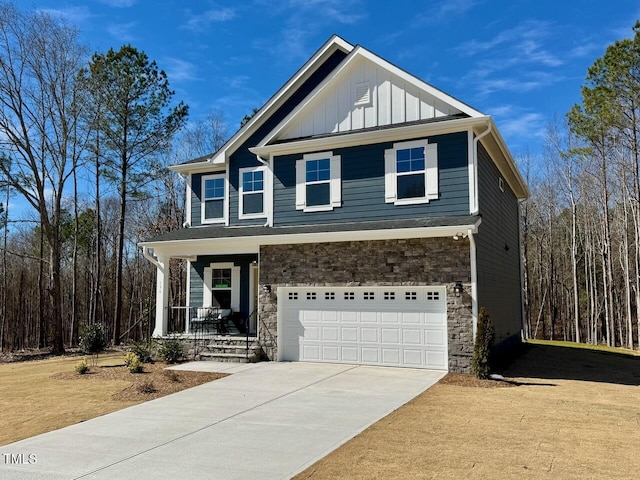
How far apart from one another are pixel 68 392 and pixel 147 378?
1.62 m

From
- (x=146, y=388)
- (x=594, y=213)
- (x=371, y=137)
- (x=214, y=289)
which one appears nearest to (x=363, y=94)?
(x=371, y=137)

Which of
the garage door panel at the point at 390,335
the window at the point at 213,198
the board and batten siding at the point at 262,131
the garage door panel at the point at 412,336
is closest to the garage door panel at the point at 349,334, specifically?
the garage door panel at the point at 390,335

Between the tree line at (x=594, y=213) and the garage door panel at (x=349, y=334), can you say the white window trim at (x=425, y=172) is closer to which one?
the garage door panel at (x=349, y=334)

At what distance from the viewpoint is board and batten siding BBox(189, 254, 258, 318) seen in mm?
15875

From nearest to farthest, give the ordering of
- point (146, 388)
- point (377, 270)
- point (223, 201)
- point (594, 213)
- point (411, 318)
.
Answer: point (146, 388), point (411, 318), point (377, 270), point (223, 201), point (594, 213)

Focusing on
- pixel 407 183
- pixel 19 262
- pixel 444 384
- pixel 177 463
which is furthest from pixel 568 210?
pixel 19 262

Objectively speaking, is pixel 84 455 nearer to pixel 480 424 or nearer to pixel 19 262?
pixel 480 424

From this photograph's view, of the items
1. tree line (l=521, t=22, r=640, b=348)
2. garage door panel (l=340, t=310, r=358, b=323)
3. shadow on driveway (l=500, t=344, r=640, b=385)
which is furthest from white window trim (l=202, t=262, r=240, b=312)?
tree line (l=521, t=22, r=640, b=348)

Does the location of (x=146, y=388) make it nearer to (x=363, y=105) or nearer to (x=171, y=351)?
(x=171, y=351)

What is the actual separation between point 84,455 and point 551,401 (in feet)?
24.4

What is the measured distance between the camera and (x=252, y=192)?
51.9 feet

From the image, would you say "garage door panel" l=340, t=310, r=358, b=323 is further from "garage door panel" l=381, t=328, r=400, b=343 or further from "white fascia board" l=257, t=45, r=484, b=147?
"white fascia board" l=257, t=45, r=484, b=147

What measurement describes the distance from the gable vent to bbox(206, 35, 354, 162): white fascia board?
225 centimetres

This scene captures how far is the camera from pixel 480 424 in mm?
7098
